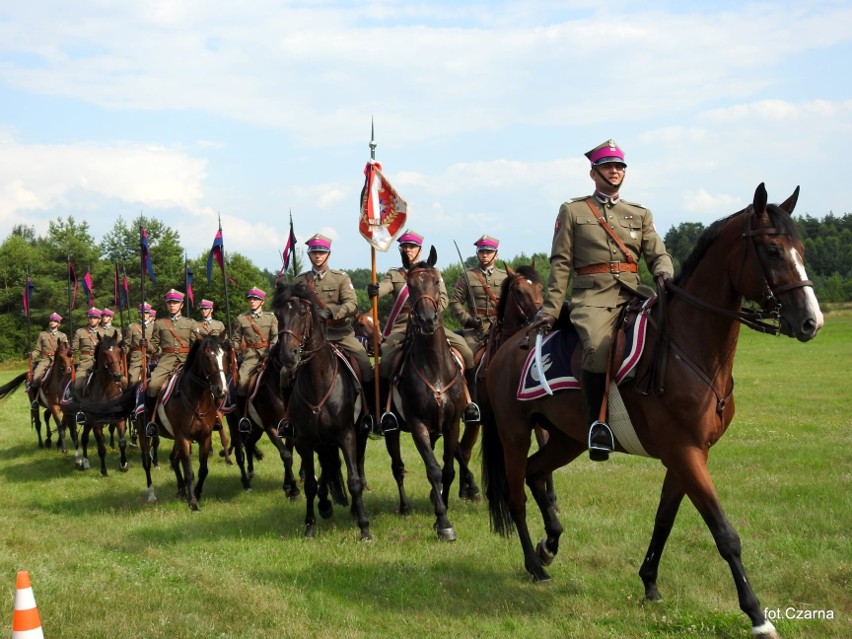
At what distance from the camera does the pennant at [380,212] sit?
1154 centimetres

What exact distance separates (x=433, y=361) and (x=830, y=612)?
5284mm

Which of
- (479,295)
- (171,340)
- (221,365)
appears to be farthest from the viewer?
(171,340)

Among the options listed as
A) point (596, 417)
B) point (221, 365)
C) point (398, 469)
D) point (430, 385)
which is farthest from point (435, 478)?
point (221, 365)

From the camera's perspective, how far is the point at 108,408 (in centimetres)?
1555

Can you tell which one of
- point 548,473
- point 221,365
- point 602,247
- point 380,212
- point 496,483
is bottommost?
point 496,483

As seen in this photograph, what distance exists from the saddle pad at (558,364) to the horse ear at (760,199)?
1279 millimetres

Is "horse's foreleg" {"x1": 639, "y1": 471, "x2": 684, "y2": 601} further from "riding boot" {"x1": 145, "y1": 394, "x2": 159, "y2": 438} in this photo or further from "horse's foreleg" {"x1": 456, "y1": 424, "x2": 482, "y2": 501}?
"riding boot" {"x1": 145, "y1": 394, "x2": 159, "y2": 438}

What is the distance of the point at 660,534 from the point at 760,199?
9.50ft

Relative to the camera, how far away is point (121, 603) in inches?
284

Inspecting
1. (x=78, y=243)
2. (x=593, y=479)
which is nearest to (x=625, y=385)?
(x=593, y=479)

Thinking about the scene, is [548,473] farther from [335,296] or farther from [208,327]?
[208,327]

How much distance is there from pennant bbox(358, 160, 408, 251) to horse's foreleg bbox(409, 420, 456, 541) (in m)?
2.61

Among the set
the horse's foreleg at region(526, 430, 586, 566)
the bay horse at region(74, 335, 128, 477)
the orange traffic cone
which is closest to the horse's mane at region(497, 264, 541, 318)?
the horse's foreleg at region(526, 430, 586, 566)

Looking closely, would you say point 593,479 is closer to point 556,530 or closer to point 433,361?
point 433,361
